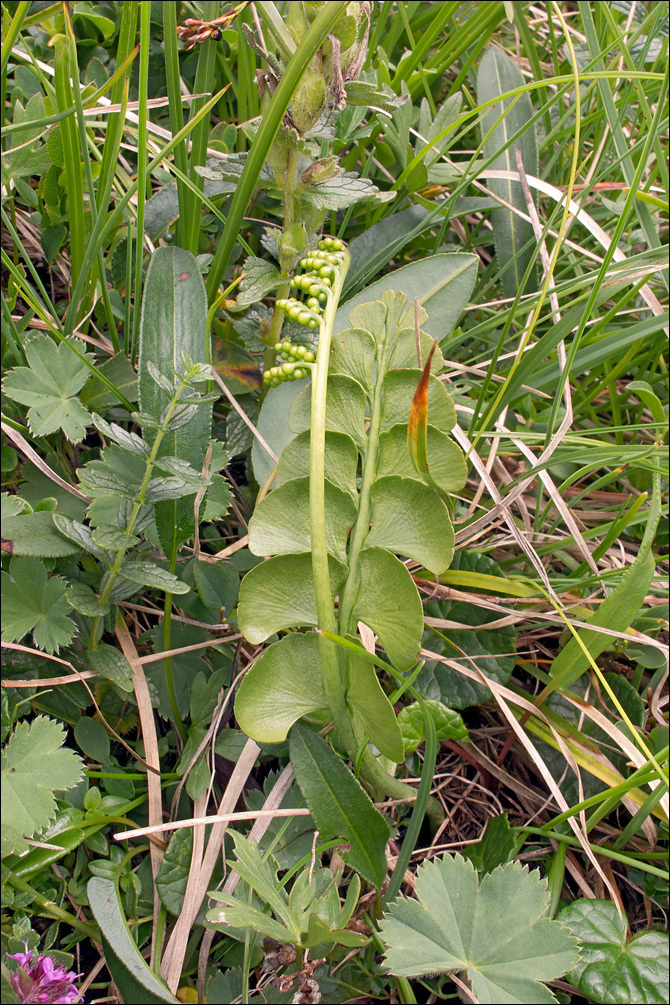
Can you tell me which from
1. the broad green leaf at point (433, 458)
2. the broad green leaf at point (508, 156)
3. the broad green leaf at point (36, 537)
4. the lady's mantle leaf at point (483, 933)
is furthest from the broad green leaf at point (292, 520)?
the broad green leaf at point (508, 156)

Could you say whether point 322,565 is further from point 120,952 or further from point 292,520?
point 120,952

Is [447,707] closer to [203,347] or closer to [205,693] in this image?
[205,693]

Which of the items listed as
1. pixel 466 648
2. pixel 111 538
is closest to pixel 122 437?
pixel 111 538

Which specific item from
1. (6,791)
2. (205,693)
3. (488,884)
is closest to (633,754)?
(488,884)

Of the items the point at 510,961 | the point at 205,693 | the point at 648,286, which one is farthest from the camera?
the point at 648,286

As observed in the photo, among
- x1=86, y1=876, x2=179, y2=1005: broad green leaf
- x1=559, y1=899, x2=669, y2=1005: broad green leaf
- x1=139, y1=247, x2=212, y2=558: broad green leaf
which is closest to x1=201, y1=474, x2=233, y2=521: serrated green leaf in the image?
x1=139, y1=247, x2=212, y2=558: broad green leaf

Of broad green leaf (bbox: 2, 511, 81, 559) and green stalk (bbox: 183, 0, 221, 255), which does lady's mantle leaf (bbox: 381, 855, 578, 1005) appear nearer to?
broad green leaf (bbox: 2, 511, 81, 559)

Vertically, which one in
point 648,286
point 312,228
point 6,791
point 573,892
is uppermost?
point 312,228
